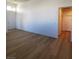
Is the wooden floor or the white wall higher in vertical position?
the white wall

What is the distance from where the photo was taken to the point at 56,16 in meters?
0.57

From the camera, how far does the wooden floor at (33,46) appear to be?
1.88 ft

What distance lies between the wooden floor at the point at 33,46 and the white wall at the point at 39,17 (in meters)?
0.04

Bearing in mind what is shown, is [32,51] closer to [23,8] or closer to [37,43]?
[37,43]

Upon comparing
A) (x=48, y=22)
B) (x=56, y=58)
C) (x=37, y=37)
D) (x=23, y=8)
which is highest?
(x=23, y=8)

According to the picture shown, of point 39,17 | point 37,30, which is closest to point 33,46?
point 37,30

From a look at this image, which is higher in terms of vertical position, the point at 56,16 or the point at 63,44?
the point at 56,16

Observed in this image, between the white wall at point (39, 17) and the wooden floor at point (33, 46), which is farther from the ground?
the white wall at point (39, 17)

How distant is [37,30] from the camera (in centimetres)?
60

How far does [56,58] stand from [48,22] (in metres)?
0.26

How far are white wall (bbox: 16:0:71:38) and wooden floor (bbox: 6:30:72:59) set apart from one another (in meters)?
0.04

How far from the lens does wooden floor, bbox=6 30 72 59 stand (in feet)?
1.88
